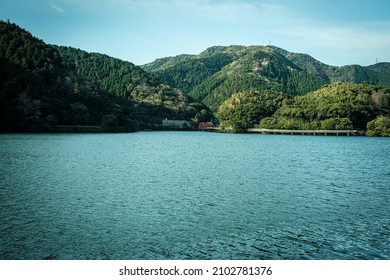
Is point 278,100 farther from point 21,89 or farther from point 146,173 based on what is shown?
point 146,173

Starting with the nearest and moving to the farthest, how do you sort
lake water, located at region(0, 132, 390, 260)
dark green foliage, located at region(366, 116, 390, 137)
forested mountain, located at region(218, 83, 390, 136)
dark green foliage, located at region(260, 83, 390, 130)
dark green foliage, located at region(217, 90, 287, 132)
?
lake water, located at region(0, 132, 390, 260) → dark green foliage, located at region(366, 116, 390, 137) → forested mountain, located at region(218, 83, 390, 136) → dark green foliage, located at region(260, 83, 390, 130) → dark green foliage, located at region(217, 90, 287, 132)

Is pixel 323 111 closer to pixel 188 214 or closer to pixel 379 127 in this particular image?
pixel 379 127

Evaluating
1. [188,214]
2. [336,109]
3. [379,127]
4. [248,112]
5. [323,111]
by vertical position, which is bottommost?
[188,214]

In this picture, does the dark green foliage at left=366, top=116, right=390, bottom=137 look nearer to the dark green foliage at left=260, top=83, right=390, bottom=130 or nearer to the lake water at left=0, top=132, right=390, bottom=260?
the dark green foliage at left=260, top=83, right=390, bottom=130

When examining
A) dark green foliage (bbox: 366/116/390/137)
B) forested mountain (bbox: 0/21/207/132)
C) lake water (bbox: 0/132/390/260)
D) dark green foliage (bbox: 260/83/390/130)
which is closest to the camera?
lake water (bbox: 0/132/390/260)

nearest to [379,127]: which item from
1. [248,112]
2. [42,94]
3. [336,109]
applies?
[336,109]

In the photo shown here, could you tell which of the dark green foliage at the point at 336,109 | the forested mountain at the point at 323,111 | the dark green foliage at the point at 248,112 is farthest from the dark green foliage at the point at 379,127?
the dark green foliage at the point at 248,112

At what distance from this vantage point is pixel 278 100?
197 m

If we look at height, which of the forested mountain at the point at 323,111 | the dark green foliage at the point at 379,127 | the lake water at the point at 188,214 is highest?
the forested mountain at the point at 323,111

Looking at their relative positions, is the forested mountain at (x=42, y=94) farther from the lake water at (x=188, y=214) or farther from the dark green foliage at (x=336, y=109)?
the dark green foliage at (x=336, y=109)

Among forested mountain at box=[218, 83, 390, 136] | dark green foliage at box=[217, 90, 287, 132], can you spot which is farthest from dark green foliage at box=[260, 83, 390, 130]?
dark green foliage at box=[217, 90, 287, 132]

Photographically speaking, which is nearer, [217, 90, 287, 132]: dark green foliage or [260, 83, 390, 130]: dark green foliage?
[260, 83, 390, 130]: dark green foliage

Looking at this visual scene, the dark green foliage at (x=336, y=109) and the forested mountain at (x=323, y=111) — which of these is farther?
the dark green foliage at (x=336, y=109)

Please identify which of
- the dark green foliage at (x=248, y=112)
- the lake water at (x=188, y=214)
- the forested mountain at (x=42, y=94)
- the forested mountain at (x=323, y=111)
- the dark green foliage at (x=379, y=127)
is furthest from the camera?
the dark green foliage at (x=248, y=112)
